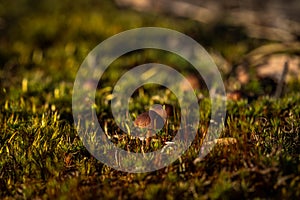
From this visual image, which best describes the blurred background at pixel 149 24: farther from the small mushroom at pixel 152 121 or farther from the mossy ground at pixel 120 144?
the small mushroom at pixel 152 121

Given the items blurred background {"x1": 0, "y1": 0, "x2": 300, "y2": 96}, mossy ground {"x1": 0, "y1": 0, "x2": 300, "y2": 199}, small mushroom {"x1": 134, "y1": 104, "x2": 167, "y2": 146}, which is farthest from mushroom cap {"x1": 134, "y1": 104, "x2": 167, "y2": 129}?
blurred background {"x1": 0, "y1": 0, "x2": 300, "y2": 96}

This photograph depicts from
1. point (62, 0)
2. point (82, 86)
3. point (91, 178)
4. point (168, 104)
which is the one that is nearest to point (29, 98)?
point (82, 86)

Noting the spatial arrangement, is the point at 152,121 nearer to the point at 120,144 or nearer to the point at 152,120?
the point at 152,120

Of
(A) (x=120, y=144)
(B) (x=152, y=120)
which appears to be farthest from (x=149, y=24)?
(A) (x=120, y=144)

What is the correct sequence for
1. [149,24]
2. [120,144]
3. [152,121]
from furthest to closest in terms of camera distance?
[149,24]
[152,121]
[120,144]


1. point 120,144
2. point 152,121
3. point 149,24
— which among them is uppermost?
point 149,24

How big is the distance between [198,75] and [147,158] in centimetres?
241

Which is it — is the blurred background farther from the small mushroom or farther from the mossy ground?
→ the small mushroom

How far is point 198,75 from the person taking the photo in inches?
199

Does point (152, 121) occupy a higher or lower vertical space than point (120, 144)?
higher

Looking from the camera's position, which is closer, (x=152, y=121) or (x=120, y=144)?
(x=120, y=144)

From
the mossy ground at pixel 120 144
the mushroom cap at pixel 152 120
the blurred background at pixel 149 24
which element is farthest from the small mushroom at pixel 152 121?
the blurred background at pixel 149 24

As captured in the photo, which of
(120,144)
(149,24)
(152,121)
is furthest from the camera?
(149,24)

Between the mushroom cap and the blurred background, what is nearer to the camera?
the mushroom cap
